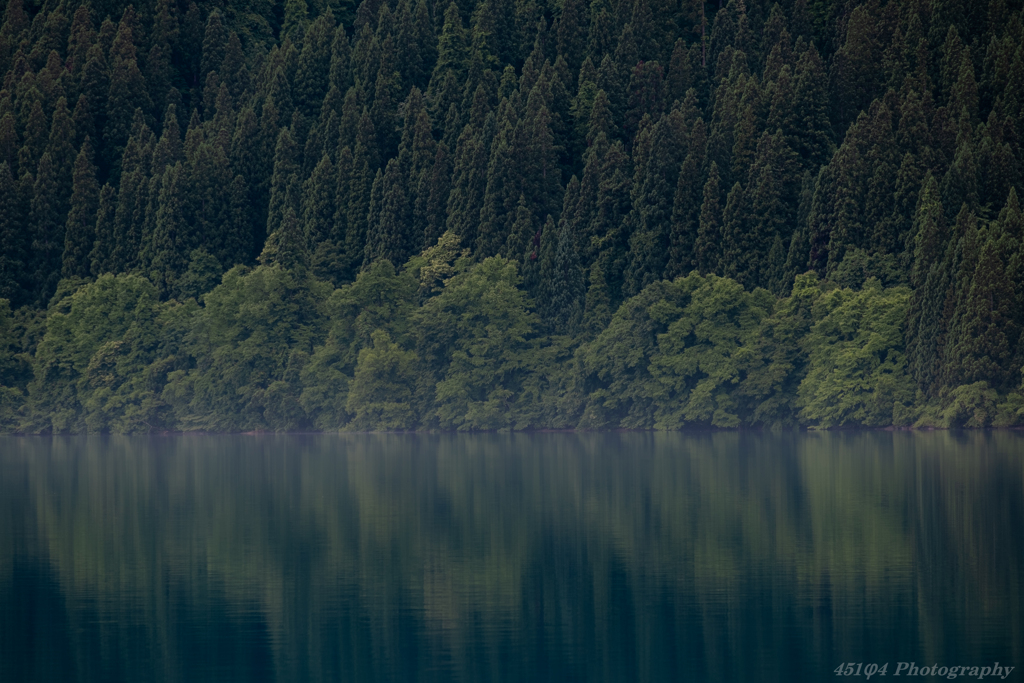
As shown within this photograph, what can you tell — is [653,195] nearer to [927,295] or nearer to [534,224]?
[534,224]

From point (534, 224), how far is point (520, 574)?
71.6 metres

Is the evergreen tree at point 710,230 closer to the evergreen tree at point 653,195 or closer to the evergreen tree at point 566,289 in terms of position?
the evergreen tree at point 653,195

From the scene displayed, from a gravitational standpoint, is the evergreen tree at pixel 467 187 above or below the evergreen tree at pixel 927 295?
above

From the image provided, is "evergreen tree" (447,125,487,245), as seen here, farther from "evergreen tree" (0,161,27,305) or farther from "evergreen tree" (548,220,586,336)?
"evergreen tree" (0,161,27,305)

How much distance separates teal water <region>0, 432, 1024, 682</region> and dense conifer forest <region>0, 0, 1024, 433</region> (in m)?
31.1

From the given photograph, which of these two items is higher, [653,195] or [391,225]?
[653,195]

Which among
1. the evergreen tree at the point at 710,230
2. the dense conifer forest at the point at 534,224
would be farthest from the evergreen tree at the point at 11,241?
the evergreen tree at the point at 710,230

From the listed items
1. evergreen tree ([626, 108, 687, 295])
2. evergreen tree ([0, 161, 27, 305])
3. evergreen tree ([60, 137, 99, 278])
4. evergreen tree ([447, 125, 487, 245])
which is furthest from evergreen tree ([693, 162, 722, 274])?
evergreen tree ([0, 161, 27, 305])

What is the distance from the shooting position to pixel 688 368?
87.9 m

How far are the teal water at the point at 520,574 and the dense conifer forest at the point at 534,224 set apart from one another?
31083mm

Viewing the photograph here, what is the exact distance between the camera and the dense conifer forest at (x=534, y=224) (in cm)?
8644

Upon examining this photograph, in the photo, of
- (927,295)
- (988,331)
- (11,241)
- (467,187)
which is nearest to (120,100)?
(11,241)

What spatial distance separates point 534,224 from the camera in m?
102

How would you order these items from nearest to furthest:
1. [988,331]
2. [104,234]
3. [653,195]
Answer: [988,331] → [653,195] → [104,234]
